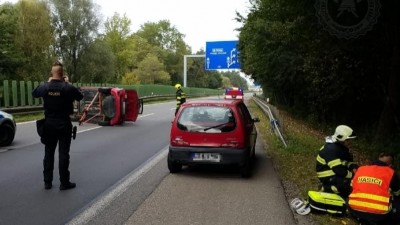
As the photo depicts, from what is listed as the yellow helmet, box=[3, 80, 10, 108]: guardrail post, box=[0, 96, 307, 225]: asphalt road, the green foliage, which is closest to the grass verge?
box=[0, 96, 307, 225]: asphalt road

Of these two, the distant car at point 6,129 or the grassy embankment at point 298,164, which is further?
the distant car at point 6,129

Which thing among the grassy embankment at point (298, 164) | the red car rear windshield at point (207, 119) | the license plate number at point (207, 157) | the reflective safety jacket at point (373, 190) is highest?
the red car rear windshield at point (207, 119)

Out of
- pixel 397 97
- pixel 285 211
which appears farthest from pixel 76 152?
pixel 397 97

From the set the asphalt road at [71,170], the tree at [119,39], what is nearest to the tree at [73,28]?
the tree at [119,39]

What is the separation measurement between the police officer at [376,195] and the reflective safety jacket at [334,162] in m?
0.70

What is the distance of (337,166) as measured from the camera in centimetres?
595

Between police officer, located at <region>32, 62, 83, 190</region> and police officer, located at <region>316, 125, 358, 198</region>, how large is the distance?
3834mm

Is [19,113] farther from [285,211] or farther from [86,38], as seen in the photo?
[86,38]

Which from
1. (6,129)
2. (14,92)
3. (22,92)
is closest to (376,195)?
(6,129)

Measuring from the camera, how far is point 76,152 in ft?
35.5

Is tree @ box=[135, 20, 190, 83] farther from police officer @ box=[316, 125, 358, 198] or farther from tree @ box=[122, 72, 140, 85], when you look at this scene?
police officer @ box=[316, 125, 358, 198]

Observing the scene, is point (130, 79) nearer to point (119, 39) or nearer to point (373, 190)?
point (119, 39)

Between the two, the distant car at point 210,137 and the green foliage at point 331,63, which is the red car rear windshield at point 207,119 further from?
the green foliage at point 331,63

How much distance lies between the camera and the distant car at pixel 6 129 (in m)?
11.4
